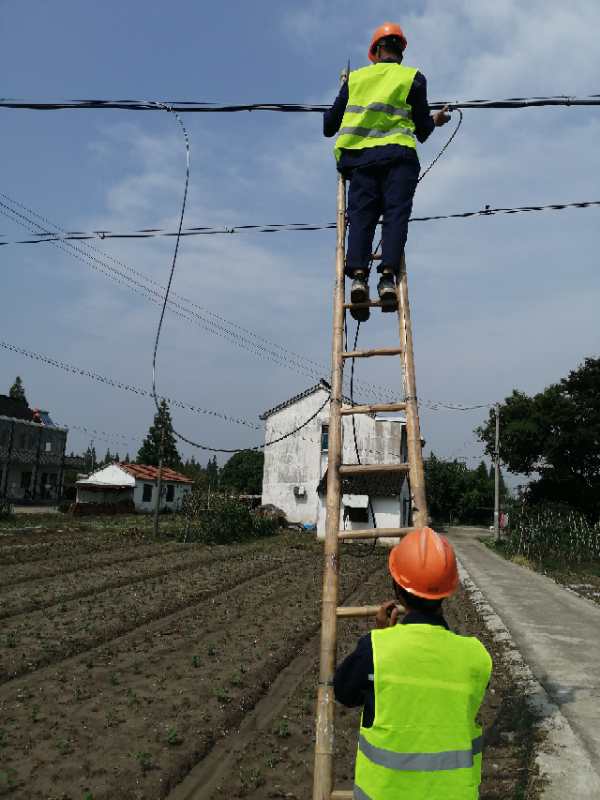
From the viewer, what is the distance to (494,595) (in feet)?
51.7

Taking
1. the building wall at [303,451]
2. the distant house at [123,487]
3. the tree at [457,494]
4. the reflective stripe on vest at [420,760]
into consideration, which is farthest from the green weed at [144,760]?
the tree at [457,494]

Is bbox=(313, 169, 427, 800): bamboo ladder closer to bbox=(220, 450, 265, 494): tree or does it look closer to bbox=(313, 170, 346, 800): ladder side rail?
bbox=(313, 170, 346, 800): ladder side rail

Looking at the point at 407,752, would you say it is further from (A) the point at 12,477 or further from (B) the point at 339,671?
(A) the point at 12,477

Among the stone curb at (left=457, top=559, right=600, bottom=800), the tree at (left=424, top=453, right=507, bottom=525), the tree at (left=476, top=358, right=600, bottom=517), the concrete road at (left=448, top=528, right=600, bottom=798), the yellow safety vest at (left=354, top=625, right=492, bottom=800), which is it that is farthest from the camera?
the tree at (left=424, top=453, right=507, bottom=525)

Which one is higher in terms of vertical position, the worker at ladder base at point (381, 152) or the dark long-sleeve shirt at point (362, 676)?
the worker at ladder base at point (381, 152)

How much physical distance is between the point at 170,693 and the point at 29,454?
47.4 metres

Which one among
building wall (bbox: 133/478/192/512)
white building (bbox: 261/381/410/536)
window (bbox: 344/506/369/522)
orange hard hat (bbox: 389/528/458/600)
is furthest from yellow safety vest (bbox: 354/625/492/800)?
building wall (bbox: 133/478/192/512)

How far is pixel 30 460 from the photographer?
50219 millimetres

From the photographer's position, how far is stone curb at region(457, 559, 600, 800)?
183 inches

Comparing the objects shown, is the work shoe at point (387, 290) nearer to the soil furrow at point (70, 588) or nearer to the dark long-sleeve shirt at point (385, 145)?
A: the dark long-sleeve shirt at point (385, 145)

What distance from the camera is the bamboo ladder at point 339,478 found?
10.0ft

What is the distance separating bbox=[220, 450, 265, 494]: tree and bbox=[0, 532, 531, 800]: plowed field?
53444 mm

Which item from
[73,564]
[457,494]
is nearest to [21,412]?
[73,564]

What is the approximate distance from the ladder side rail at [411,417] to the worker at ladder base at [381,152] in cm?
9
